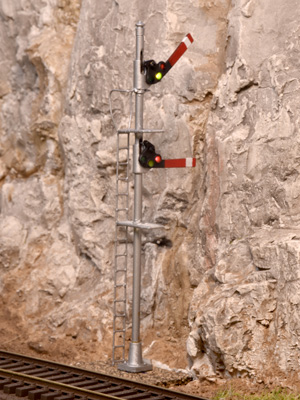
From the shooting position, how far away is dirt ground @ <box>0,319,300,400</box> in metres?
9.80

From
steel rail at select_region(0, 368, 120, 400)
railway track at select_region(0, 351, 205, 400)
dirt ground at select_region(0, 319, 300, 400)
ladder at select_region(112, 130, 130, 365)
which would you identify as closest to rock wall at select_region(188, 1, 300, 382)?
dirt ground at select_region(0, 319, 300, 400)

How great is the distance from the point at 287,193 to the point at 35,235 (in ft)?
19.8

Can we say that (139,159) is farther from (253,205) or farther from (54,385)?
(54,385)

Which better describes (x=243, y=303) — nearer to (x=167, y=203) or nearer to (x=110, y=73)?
(x=167, y=203)

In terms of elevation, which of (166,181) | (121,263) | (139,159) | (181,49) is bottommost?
(121,263)

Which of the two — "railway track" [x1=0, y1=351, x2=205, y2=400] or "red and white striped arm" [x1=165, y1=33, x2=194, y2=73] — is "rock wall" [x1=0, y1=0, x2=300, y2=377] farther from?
"red and white striped arm" [x1=165, y1=33, x2=194, y2=73]

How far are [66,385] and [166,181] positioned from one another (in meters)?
4.17

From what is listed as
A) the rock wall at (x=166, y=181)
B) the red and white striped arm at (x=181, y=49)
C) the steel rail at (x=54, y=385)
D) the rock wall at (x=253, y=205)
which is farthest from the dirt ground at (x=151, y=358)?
the red and white striped arm at (x=181, y=49)

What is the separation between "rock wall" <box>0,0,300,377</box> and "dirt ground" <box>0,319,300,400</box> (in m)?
0.05

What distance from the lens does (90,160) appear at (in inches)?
550

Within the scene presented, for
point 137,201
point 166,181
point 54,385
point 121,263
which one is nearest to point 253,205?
point 137,201

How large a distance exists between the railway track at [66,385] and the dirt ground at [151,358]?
0.44 m

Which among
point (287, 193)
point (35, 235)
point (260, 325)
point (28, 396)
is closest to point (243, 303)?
point (260, 325)

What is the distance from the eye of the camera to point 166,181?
12.7m
